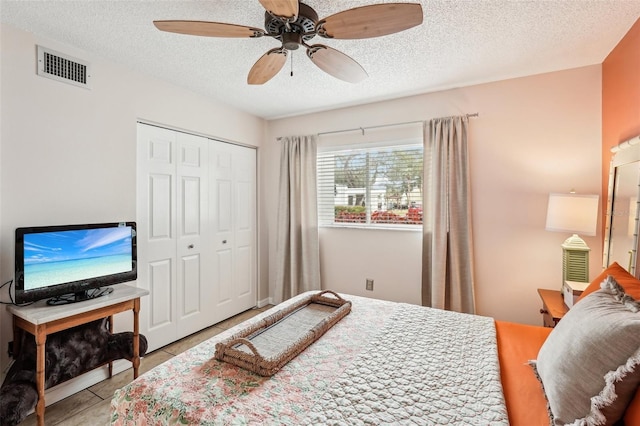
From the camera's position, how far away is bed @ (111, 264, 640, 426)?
1.03 metres

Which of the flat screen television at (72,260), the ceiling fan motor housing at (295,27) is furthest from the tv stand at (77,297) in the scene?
the ceiling fan motor housing at (295,27)

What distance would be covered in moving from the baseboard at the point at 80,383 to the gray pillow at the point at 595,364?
292 centimetres

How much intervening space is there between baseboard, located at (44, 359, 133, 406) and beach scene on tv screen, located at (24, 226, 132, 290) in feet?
2.67

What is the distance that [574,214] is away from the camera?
7.23 ft

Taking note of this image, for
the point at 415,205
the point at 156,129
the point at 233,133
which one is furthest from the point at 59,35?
the point at 415,205

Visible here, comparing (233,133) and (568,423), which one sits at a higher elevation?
(233,133)

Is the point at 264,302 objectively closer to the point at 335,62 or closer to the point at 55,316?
the point at 55,316

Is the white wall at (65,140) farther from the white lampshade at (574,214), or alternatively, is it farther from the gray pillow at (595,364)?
the white lampshade at (574,214)

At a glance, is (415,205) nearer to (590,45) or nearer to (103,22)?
(590,45)

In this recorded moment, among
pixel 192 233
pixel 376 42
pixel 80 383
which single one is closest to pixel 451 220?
pixel 376 42

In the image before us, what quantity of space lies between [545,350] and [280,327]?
1.27 m

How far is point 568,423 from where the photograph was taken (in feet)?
2.99

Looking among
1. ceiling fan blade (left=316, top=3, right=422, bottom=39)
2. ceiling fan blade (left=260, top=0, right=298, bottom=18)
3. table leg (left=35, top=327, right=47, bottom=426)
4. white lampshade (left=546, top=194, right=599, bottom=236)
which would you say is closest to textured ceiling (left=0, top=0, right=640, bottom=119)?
ceiling fan blade (left=316, top=3, right=422, bottom=39)

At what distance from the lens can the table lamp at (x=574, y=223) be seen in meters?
2.17
